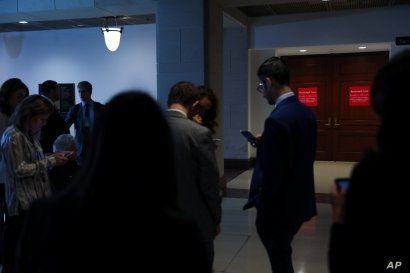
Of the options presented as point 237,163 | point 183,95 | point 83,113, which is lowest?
point 237,163

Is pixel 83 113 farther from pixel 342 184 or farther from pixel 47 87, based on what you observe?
pixel 342 184

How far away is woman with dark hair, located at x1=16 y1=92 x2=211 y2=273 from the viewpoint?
92 cm

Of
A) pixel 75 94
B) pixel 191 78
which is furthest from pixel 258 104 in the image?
pixel 75 94

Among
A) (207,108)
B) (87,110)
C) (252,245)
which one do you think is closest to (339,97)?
(87,110)

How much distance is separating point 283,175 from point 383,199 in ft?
4.22

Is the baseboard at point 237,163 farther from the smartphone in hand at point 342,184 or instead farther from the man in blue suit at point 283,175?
the smartphone in hand at point 342,184

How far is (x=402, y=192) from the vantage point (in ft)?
3.13

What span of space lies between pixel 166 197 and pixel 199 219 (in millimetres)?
1340

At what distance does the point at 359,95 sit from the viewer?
29.1 feet

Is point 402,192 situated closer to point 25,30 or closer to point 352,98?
point 352,98

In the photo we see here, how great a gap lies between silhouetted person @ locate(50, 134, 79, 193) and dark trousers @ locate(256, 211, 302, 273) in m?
1.17

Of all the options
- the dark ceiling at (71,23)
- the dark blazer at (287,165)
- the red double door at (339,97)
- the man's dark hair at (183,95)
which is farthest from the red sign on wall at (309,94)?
the man's dark hair at (183,95)

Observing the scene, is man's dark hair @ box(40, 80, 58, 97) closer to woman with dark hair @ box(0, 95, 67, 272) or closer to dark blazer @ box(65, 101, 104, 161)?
dark blazer @ box(65, 101, 104, 161)

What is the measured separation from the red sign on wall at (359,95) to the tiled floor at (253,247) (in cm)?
445
